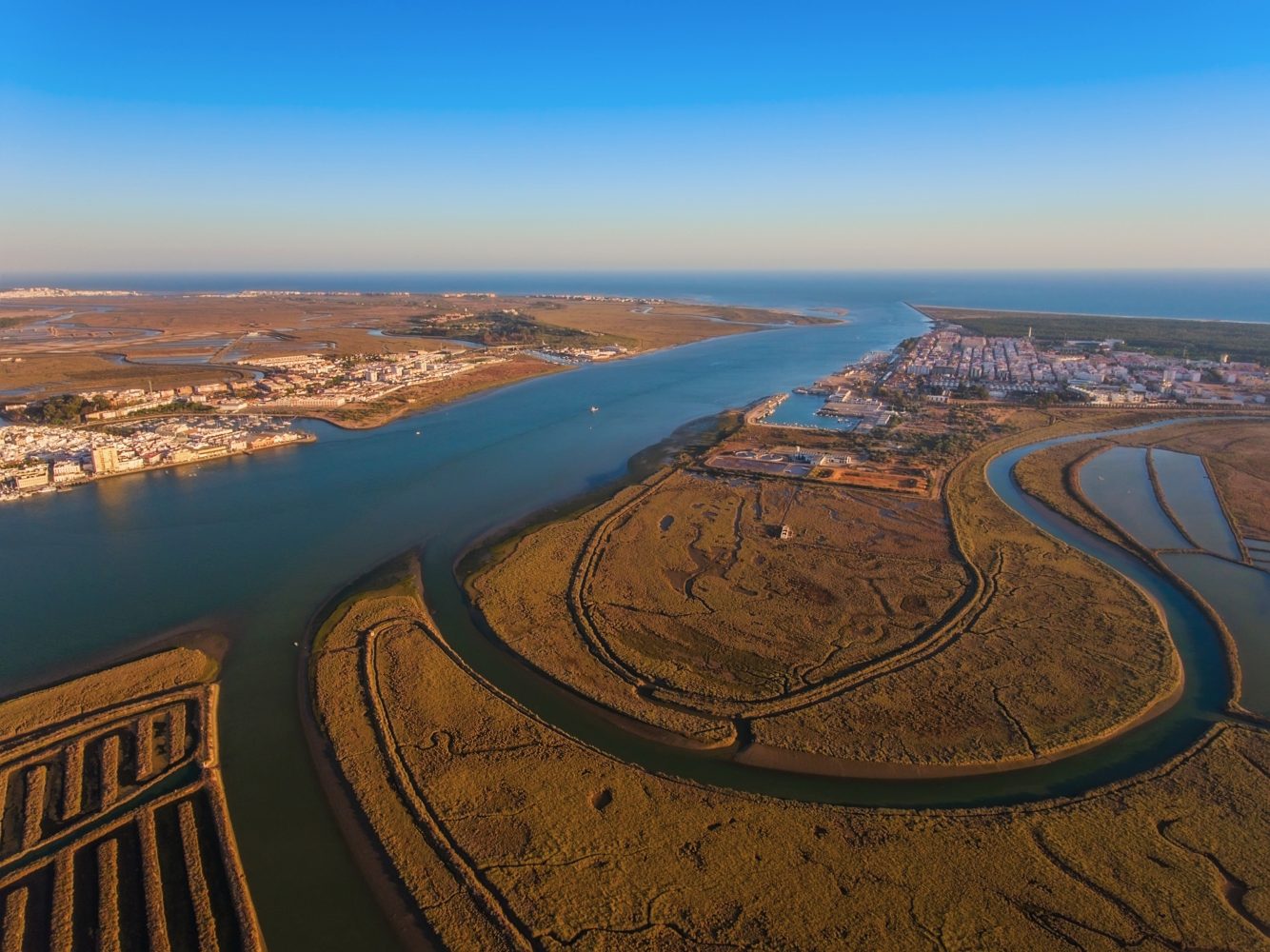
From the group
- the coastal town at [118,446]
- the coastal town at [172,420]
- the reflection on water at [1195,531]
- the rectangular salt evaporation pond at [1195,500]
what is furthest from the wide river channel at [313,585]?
the rectangular salt evaporation pond at [1195,500]

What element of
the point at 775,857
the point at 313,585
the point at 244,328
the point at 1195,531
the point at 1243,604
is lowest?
the point at 775,857

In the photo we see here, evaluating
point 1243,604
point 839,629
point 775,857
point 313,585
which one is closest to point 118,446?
point 313,585

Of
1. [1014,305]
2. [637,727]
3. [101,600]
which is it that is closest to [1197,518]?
[637,727]

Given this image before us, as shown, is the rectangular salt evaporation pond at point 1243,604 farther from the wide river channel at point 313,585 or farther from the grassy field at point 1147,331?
the grassy field at point 1147,331

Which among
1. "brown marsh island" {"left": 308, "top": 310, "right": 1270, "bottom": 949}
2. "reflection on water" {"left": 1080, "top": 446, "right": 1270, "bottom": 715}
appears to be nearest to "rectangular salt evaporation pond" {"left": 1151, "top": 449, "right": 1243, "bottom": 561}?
"reflection on water" {"left": 1080, "top": 446, "right": 1270, "bottom": 715}

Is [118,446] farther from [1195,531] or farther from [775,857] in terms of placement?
[1195,531]

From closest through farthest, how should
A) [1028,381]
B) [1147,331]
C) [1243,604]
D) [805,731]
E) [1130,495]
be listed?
[805,731]
[1243,604]
[1130,495]
[1028,381]
[1147,331]

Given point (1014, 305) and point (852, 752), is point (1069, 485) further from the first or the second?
point (1014, 305)
